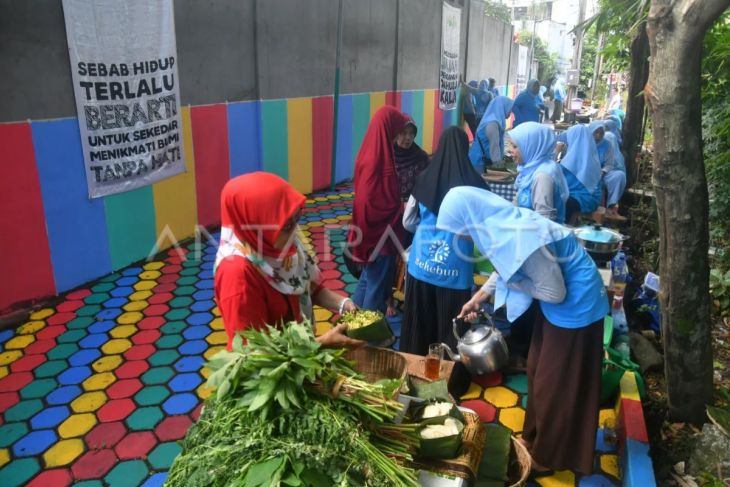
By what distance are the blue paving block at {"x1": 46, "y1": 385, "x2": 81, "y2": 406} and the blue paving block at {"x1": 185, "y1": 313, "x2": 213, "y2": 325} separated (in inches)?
40.5

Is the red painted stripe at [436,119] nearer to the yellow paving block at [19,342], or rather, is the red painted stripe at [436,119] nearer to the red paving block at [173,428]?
the yellow paving block at [19,342]

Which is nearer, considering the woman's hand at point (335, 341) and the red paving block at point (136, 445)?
the woman's hand at point (335, 341)

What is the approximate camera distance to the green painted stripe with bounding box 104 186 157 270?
16.5ft

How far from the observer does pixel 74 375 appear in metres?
3.63

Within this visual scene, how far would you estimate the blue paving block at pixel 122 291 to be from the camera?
476 cm

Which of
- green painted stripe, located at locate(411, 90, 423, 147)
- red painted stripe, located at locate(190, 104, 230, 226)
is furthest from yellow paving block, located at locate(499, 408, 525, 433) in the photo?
green painted stripe, located at locate(411, 90, 423, 147)

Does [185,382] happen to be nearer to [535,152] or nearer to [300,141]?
[535,152]

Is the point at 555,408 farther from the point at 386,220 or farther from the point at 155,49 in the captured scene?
the point at 155,49

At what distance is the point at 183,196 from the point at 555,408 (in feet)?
14.8

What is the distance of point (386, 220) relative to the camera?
4074 mm

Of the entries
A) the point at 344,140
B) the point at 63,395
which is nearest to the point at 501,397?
the point at 63,395

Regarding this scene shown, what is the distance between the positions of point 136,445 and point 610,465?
2.60 metres

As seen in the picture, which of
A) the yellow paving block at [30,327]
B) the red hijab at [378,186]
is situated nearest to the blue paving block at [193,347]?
the yellow paving block at [30,327]

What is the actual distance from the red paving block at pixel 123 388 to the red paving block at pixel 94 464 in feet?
1.70
